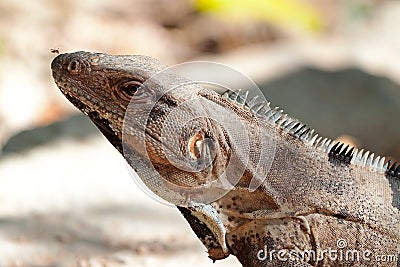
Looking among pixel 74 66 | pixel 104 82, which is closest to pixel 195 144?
pixel 104 82

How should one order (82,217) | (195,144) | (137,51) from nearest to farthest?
(195,144)
(82,217)
(137,51)

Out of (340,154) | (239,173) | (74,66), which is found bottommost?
(239,173)

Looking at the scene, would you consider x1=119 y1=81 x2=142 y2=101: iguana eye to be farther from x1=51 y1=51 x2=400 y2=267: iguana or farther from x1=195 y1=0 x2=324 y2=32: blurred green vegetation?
x1=195 y1=0 x2=324 y2=32: blurred green vegetation

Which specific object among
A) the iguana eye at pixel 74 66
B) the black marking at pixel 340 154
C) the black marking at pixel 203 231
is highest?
the iguana eye at pixel 74 66

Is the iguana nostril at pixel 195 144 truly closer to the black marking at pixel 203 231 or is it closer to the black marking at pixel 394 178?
the black marking at pixel 203 231

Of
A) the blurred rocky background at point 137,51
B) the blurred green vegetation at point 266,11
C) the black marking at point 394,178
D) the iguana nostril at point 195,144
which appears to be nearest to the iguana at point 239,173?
the iguana nostril at point 195,144

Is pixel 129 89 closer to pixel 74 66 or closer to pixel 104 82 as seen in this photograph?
pixel 104 82

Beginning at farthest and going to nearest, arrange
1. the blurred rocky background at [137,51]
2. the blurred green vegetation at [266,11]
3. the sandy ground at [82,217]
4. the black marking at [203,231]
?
1. the blurred green vegetation at [266,11]
2. the blurred rocky background at [137,51]
3. the sandy ground at [82,217]
4. the black marking at [203,231]
